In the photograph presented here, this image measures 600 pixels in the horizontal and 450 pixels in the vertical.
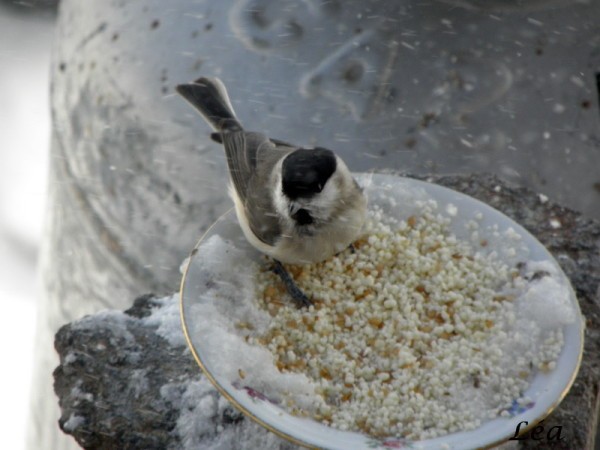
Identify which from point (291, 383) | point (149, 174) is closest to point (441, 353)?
point (291, 383)

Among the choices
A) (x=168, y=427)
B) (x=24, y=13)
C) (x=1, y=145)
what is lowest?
(x=1, y=145)

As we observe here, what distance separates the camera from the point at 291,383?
151 cm

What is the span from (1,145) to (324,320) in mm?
3716

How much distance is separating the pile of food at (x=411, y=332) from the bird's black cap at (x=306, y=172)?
0.19 metres

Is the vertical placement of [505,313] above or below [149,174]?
above

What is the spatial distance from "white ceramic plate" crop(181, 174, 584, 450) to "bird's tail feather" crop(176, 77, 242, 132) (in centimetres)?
47

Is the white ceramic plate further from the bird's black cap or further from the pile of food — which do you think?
the bird's black cap

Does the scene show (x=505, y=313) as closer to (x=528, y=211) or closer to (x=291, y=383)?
(x=291, y=383)

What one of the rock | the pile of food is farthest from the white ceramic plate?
the rock

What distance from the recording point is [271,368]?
153cm

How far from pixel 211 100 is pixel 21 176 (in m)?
2.81

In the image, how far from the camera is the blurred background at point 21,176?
4.22 metres

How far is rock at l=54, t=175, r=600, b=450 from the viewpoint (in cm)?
173

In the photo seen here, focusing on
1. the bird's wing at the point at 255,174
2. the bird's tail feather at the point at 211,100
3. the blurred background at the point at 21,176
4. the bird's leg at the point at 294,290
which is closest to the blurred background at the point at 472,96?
the bird's tail feather at the point at 211,100
